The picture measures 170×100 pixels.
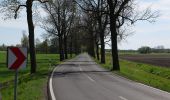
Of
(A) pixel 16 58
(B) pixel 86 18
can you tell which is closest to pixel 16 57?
(A) pixel 16 58

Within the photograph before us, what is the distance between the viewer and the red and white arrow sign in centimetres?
1119

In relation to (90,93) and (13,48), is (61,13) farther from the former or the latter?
(13,48)

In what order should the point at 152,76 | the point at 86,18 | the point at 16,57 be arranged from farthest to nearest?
the point at 86,18
the point at 152,76
the point at 16,57

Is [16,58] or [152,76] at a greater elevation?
[16,58]

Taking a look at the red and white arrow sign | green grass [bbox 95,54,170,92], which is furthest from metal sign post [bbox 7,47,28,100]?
green grass [bbox 95,54,170,92]

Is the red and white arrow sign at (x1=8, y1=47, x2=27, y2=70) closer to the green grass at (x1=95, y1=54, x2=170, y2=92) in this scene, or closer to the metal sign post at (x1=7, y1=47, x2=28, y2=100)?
the metal sign post at (x1=7, y1=47, x2=28, y2=100)

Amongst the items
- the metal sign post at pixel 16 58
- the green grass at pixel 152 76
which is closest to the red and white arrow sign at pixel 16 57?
the metal sign post at pixel 16 58

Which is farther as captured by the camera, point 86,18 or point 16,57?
point 86,18

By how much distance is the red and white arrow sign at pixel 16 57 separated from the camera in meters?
11.2

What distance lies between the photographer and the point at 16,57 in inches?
443

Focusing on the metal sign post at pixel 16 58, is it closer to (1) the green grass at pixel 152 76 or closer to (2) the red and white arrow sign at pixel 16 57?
(2) the red and white arrow sign at pixel 16 57

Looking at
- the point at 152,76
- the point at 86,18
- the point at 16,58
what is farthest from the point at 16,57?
the point at 86,18

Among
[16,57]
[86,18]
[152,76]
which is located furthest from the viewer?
[86,18]

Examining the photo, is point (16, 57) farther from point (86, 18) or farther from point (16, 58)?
point (86, 18)
